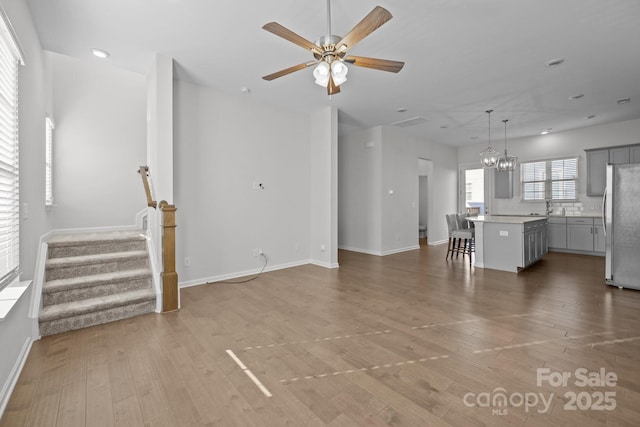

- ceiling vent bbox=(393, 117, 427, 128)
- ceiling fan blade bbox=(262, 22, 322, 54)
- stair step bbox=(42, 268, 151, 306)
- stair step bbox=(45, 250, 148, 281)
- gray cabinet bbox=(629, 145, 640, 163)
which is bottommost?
stair step bbox=(42, 268, 151, 306)

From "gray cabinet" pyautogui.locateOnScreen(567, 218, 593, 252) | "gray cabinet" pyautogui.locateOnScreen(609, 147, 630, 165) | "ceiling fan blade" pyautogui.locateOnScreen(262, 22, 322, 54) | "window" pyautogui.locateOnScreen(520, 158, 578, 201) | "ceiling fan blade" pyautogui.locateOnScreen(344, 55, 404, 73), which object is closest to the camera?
"ceiling fan blade" pyautogui.locateOnScreen(262, 22, 322, 54)

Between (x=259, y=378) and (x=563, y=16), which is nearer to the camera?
(x=259, y=378)

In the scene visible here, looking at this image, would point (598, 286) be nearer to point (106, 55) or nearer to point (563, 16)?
point (563, 16)

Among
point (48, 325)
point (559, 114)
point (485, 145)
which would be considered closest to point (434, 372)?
point (48, 325)

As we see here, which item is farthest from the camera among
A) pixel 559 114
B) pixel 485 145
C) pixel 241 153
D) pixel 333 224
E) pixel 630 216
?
pixel 485 145

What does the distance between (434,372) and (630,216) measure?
157 inches

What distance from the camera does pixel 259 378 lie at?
6.63ft

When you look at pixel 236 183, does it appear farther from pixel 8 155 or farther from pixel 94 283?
pixel 8 155

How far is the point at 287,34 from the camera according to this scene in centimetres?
226

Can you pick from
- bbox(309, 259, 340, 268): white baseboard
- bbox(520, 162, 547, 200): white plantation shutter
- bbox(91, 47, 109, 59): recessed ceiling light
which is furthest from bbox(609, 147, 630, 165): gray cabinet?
bbox(91, 47, 109, 59): recessed ceiling light

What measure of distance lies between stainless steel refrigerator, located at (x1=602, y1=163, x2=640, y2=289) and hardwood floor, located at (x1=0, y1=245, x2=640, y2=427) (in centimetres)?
24

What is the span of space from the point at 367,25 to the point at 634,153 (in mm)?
7238

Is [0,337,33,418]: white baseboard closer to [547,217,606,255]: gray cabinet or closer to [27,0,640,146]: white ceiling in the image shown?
[27,0,640,146]: white ceiling

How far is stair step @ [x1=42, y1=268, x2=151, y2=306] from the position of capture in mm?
2896
